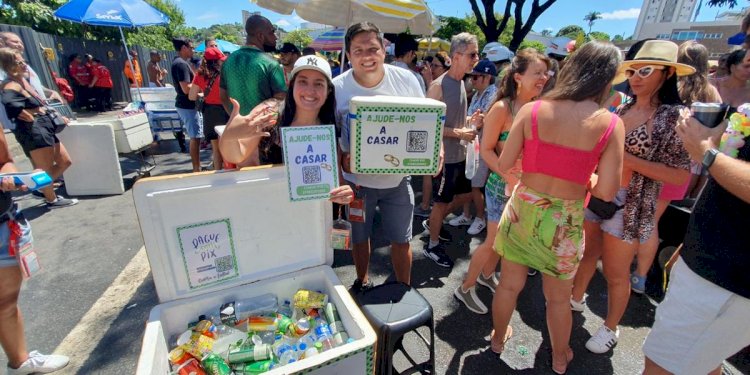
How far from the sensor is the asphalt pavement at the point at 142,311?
7.61 feet

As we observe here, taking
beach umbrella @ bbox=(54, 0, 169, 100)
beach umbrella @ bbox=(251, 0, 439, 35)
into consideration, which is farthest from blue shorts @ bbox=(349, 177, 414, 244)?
beach umbrella @ bbox=(54, 0, 169, 100)

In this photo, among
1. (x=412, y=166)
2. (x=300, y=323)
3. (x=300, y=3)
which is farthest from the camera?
(x=300, y=3)

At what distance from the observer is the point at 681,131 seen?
59.1 inches

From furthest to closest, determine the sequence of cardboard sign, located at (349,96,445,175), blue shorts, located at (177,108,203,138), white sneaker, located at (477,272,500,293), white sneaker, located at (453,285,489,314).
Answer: blue shorts, located at (177,108,203,138)
white sneaker, located at (477,272,500,293)
white sneaker, located at (453,285,489,314)
cardboard sign, located at (349,96,445,175)

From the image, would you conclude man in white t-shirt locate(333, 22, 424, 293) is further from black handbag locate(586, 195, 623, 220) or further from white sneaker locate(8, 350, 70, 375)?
white sneaker locate(8, 350, 70, 375)

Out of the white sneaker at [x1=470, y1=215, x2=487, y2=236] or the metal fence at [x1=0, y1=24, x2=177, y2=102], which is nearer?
the white sneaker at [x1=470, y1=215, x2=487, y2=236]

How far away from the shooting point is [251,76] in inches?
140

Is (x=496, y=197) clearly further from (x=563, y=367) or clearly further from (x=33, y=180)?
(x=33, y=180)

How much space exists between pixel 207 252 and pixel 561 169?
1.75 meters

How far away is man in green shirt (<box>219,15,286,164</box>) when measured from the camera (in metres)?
3.56

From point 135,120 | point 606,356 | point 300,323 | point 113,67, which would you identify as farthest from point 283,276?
point 113,67

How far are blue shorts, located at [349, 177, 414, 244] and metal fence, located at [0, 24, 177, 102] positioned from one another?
11623 millimetres

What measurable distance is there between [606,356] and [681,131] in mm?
1709

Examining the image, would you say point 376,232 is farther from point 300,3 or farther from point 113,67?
point 113,67
